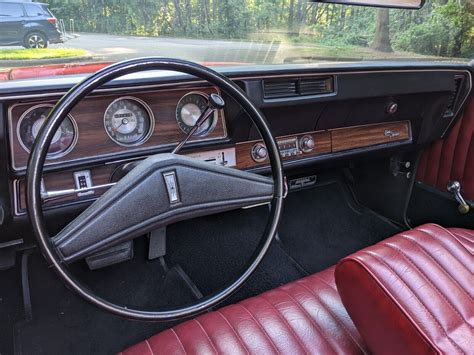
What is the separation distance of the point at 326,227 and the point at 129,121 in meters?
1.51

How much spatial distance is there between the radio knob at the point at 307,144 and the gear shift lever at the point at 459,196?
0.81 m

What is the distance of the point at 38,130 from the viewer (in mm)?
1208

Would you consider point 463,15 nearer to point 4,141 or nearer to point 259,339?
point 259,339

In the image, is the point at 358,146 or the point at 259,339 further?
the point at 358,146

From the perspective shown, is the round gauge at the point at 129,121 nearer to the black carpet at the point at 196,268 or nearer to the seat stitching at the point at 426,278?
the black carpet at the point at 196,268

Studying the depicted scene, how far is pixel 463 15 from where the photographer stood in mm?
2449

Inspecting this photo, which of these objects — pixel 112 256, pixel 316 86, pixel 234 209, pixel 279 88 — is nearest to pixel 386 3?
pixel 316 86

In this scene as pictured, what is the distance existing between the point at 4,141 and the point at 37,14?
0.39 m

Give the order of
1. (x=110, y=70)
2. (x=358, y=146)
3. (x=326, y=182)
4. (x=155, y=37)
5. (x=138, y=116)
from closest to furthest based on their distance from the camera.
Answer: (x=110, y=70)
(x=138, y=116)
(x=155, y=37)
(x=358, y=146)
(x=326, y=182)

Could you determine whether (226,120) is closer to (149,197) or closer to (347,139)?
(149,197)

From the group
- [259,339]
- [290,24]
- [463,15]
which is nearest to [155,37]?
[290,24]

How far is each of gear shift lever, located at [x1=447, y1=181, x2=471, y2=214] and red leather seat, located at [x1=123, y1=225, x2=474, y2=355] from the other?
0.71m

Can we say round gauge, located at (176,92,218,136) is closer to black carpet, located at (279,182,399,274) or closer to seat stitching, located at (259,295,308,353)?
seat stitching, located at (259,295,308,353)

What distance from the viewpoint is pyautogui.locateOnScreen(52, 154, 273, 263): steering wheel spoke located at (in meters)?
1.07
